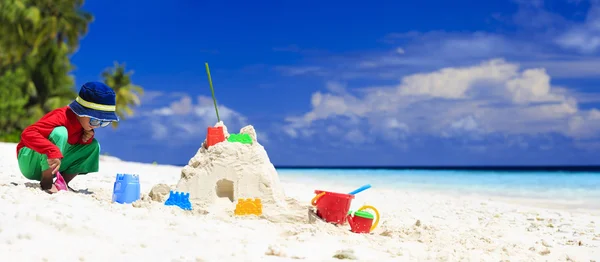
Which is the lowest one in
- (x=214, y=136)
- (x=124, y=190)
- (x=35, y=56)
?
(x=124, y=190)

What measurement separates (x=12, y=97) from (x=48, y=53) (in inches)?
164

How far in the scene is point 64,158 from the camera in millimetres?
4777

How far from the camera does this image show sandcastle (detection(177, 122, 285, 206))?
462 centimetres

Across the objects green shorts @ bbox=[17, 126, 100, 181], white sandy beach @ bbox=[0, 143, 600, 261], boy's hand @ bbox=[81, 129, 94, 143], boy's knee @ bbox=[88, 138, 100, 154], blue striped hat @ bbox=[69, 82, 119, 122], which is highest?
blue striped hat @ bbox=[69, 82, 119, 122]

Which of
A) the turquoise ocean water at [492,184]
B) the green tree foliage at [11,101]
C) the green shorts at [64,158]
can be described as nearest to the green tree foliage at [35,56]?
the green tree foliage at [11,101]

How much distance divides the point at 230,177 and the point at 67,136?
1.42 m

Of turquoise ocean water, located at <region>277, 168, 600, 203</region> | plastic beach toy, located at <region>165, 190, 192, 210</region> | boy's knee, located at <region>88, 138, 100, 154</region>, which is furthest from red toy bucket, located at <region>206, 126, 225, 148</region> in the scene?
turquoise ocean water, located at <region>277, 168, 600, 203</region>

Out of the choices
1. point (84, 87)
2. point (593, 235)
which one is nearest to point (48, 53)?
point (84, 87)

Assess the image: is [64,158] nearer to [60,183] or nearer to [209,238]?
[60,183]

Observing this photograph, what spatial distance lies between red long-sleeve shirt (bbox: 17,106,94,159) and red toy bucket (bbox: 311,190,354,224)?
7.37 feet

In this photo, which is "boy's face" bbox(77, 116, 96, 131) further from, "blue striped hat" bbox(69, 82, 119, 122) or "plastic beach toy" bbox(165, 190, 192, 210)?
"plastic beach toy" bbox(165, 190, 192, 210)

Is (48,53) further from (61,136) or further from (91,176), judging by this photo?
(61,136)

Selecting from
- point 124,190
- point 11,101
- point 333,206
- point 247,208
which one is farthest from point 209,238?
point 11,101

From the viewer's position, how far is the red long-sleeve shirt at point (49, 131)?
4301mm
